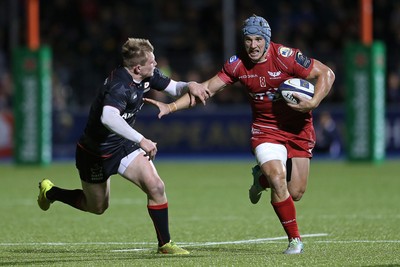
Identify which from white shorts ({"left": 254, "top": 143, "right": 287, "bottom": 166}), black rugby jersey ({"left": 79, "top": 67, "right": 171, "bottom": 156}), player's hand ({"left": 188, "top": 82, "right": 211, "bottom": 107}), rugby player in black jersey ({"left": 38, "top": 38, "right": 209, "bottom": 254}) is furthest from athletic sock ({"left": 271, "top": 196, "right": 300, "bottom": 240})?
black rugby jersey ({"left": 79, "top": 67, "right": 171, "bottom": 156})

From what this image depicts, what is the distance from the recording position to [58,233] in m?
11.4

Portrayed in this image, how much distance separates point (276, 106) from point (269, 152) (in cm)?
55

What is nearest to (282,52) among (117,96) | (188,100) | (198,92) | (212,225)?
(198,92)

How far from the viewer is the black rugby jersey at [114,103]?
9.04 metres

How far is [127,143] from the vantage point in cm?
948

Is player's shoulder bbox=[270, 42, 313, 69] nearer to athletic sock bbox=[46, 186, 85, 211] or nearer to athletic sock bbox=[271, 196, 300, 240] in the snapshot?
athletic sock bbox=[271, 196, 300, 240]

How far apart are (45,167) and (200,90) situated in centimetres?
1391

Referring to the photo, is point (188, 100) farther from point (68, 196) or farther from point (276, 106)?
point (68, 196)

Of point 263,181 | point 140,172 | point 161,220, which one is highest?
point 140,172

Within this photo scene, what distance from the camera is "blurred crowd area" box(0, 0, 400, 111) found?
25375 mm

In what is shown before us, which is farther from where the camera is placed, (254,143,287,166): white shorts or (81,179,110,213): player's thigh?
(81,179,110,213): player's thigh

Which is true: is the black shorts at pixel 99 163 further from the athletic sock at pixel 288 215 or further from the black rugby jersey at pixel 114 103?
the athletic sock at pixel 288 215

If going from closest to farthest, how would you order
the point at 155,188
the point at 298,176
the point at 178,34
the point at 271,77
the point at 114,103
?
the point at 114,103
the point at 155,188
the point at 271,77
the point at 298,176
the point at 178,34

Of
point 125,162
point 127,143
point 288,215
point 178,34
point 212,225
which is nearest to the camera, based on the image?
point 288,215
